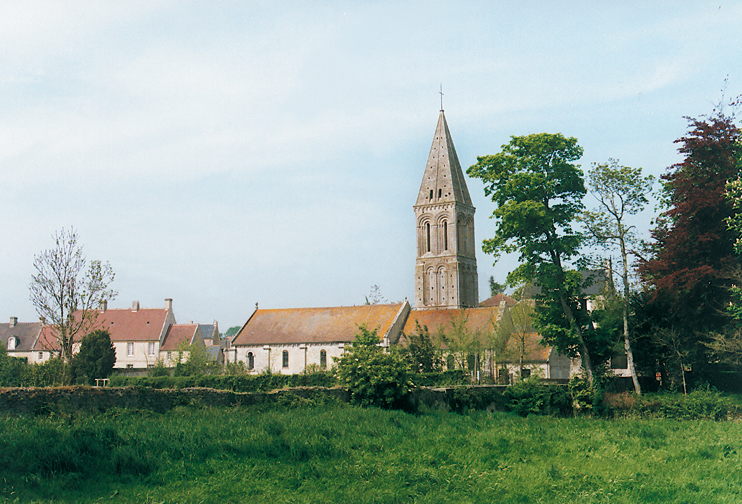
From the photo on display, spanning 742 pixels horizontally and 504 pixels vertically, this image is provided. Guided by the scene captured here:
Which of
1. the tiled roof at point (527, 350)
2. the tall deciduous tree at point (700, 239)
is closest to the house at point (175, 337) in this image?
the tiled roof at point (527, 350)

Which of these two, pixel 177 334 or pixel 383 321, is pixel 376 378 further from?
pixel 177 334

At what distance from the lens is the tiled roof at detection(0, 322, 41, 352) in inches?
2842

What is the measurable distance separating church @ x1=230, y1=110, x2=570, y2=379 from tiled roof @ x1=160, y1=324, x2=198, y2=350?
8.93 m

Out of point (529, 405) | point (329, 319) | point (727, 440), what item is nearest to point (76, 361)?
point (329, 319)

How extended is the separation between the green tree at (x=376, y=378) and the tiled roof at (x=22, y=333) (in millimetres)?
58651

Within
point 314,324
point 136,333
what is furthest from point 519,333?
point 136,333

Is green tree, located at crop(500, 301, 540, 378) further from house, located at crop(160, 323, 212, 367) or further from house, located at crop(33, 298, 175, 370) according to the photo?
house, located at crop(33, 298, 175, 370)

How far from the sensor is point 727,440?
1962 centimetres

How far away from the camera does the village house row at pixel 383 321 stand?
2243 inches

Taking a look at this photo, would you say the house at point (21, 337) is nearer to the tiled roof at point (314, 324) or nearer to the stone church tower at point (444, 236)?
the tiled roof at point (314, 324)

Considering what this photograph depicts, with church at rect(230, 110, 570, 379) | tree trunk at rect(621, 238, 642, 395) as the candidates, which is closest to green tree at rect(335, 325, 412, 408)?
church at rect(230, 110, 570, 379)

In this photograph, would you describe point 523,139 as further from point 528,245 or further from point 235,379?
point 235,379

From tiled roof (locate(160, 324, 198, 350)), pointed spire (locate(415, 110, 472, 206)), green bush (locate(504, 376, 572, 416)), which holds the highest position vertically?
pointed spire (locate(415, 110, 472, 206))

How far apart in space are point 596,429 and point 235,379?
23776 millimetres
